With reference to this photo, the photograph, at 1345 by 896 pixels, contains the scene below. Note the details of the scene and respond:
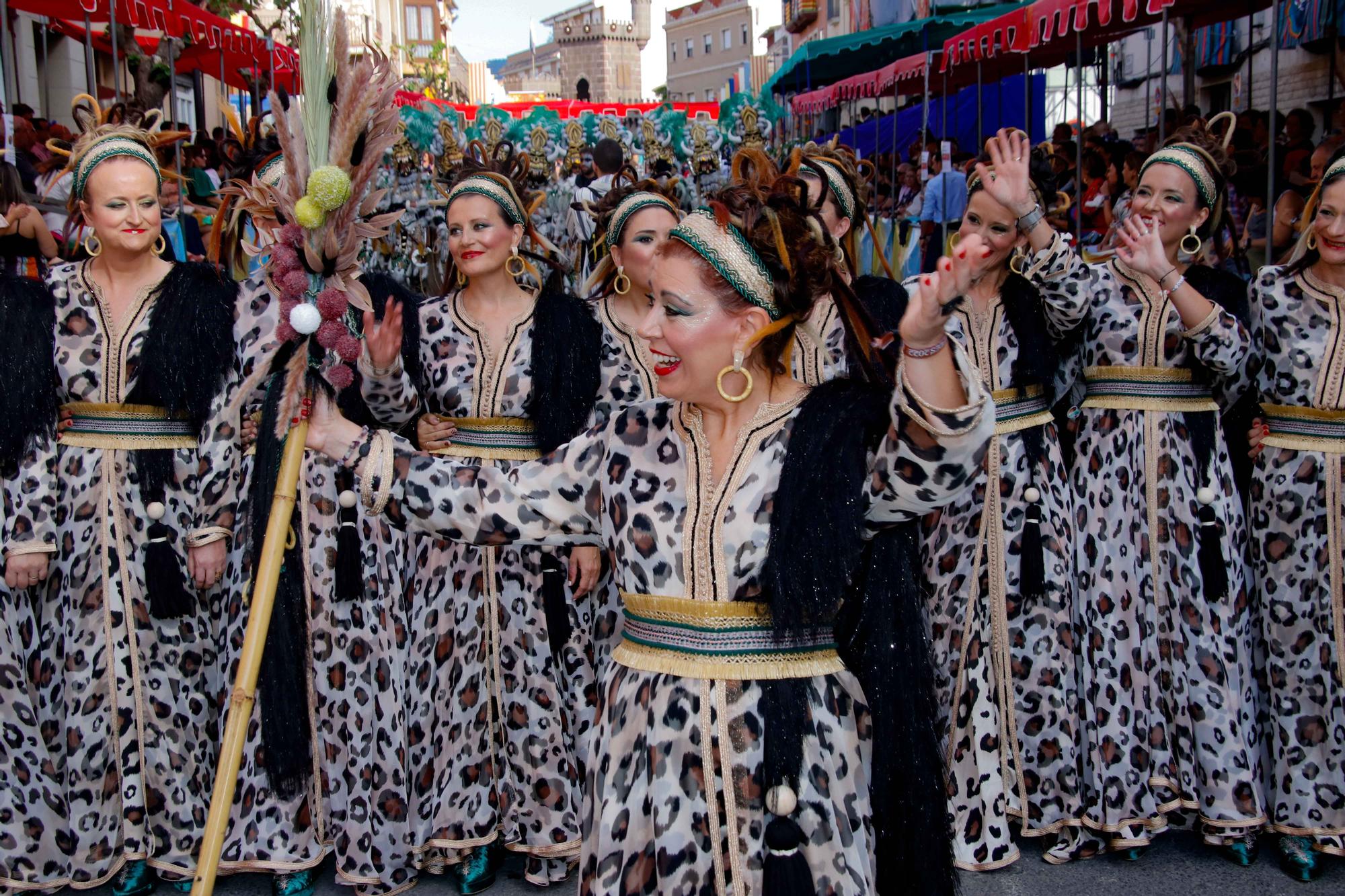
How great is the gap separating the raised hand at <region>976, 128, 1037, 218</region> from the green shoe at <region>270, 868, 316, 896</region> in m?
2.93

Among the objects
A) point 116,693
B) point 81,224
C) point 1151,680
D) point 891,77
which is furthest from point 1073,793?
point 891,77

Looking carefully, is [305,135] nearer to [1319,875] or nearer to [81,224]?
[81,224]

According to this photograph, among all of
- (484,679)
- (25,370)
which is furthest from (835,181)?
(25,370)

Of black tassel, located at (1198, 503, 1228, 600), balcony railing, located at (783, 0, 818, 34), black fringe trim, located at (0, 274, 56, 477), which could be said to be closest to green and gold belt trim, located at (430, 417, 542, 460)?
black fringe trim, located at (0, 274, 56, 477)

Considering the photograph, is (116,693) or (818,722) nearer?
(818,722)

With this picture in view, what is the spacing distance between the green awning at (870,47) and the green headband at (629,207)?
770 centimetres

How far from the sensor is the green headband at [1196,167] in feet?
13.3

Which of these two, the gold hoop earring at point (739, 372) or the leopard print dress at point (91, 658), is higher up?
the gold hoop earring at point (739, 372)

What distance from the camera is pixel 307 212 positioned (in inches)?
98.3

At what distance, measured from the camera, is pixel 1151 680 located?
162 inches

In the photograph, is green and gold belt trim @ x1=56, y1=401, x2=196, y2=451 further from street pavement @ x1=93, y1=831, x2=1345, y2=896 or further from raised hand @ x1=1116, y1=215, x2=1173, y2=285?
raised hand @ x1=1116, y1=215, x2=1173, y2=285

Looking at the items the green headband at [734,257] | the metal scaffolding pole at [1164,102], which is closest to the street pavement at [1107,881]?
the green headband at [734,257]

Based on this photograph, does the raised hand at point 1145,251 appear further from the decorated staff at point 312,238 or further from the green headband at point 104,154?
the green headband at point 104,154

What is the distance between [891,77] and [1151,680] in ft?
32.9
